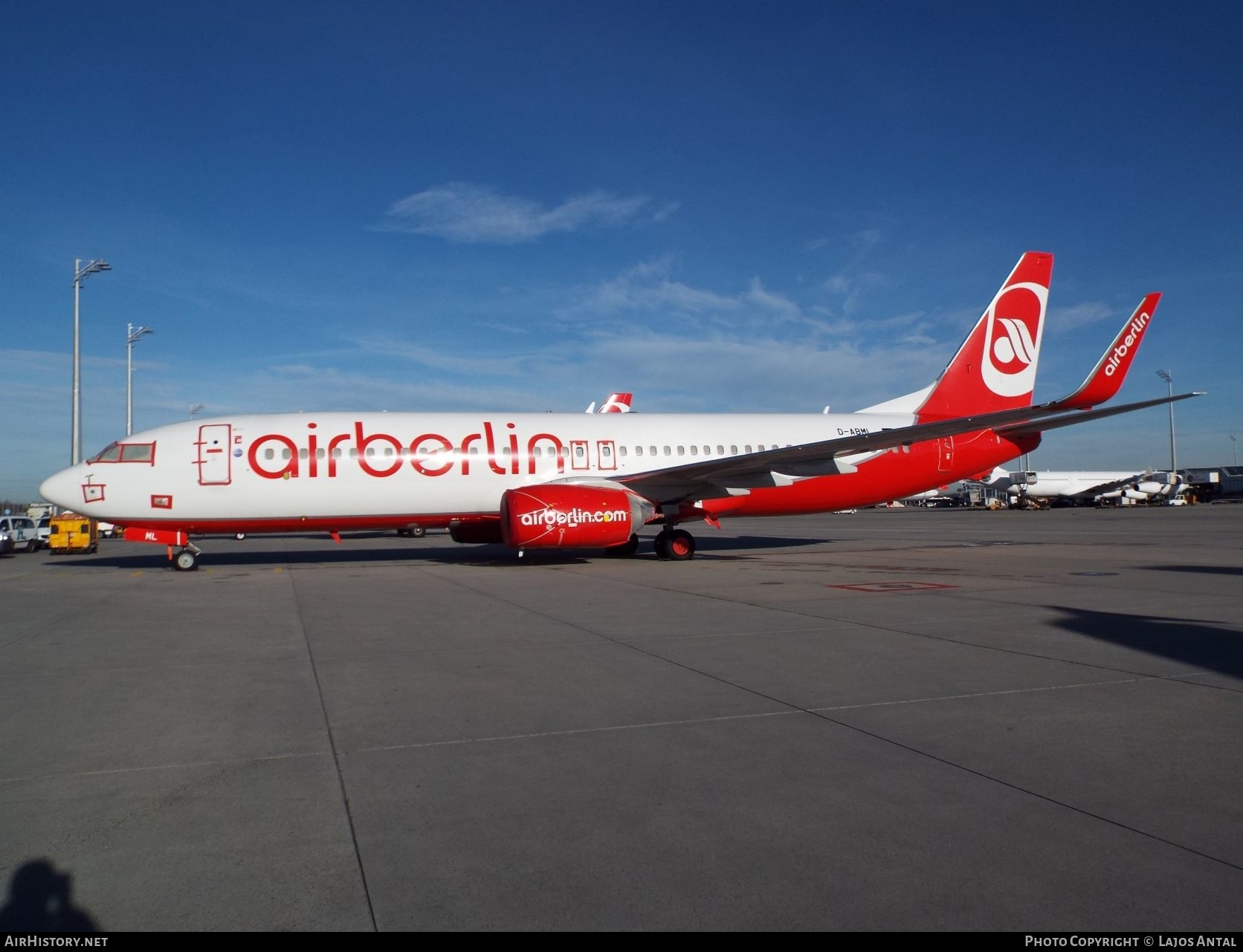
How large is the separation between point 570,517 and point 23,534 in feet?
77.8

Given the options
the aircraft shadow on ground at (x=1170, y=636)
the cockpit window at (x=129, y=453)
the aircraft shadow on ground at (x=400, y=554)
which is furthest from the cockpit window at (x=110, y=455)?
the aircraft shadow on ground at (x=1170, y=636)

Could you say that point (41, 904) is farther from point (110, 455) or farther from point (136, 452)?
point (110, 455)

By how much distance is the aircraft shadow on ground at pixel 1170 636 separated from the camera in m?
6.80

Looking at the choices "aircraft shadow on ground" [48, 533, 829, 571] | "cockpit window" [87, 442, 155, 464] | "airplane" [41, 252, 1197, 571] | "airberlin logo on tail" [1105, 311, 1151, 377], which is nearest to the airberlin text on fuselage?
"airplane" [41, 252, 1197, 571]

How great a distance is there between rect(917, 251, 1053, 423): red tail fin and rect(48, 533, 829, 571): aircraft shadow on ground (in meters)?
5.53

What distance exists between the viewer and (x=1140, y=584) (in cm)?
1215

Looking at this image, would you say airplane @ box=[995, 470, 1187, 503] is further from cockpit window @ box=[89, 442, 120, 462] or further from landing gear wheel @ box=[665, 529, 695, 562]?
cockpit window @ box=[89, 442, 120, 462]

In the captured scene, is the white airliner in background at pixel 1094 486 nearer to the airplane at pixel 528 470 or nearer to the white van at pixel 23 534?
the airplane at pixel 528 470

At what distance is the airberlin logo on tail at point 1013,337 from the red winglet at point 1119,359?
3.37 meters

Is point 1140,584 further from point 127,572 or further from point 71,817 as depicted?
point 127,572

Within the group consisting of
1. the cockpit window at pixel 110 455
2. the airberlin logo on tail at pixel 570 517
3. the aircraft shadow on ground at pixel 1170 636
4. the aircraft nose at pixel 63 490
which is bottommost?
the aircraft shadow on ground at pixel 1170 636

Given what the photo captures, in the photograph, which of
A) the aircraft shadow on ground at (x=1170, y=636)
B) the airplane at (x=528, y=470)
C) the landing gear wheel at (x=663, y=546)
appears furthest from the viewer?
the landing gear wheel at (x=663, y=546)

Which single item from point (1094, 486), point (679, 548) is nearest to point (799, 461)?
point (679, 548)

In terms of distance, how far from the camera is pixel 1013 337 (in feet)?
69.7
